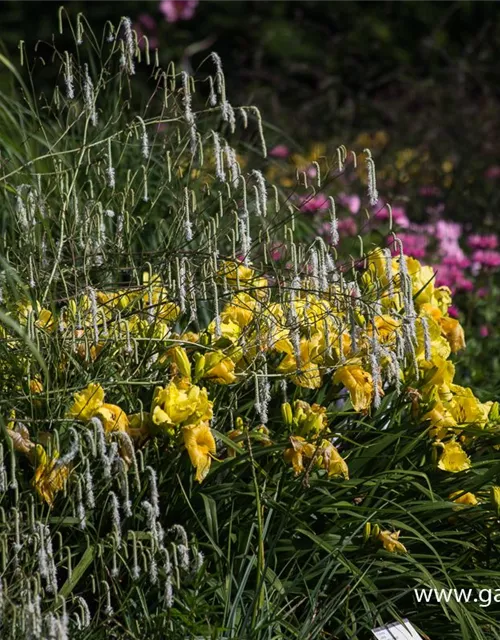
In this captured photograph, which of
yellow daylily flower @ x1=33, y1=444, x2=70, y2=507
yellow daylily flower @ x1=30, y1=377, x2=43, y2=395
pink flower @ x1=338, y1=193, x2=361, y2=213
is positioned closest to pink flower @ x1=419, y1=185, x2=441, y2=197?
pink flower @ x1=338, y1=193, x2=361, y2=213

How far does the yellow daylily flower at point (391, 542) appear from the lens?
2410mm

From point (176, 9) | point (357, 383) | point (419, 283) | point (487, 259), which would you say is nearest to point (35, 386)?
point (357, 383)

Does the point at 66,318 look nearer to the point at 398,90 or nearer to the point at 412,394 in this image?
the point at 412,394

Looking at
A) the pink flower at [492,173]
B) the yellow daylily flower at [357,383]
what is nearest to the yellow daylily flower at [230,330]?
the yellow daylily flower at [357,383]

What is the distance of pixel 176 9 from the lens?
9664 mm

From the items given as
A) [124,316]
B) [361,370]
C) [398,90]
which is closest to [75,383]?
[124,316]

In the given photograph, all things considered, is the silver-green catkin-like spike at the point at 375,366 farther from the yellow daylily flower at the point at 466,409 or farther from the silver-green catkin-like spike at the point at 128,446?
the silver-green catkin-like spike at the point at 128,446

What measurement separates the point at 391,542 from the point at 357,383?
1.17 feet

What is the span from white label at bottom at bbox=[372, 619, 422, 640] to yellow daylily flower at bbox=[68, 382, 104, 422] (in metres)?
0.73

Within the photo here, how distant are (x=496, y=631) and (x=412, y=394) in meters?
0.56

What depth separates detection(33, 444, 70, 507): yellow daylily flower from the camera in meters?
2.21

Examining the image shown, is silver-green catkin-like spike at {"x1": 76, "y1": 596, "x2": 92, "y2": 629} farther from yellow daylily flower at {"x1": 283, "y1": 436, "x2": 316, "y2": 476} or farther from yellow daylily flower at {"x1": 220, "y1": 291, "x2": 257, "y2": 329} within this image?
yellow daylily flower at {"x1": 220, "y1": 291, "x2": 257, "y2": 329}

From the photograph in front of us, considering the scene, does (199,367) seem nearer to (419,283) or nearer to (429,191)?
(419,283)

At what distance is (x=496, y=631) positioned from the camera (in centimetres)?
247
